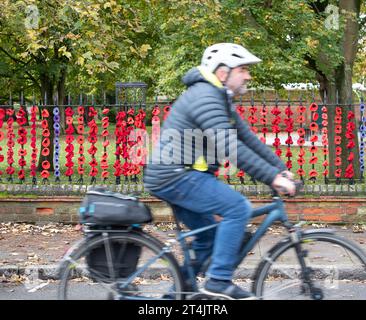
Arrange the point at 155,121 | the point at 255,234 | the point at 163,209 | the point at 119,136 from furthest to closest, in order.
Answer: the point at 155,121 → the point at 119,136 → the point at 163,209 → the point at 255,234

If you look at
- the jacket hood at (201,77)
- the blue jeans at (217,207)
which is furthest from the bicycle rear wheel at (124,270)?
the jacket hood at (201,77)

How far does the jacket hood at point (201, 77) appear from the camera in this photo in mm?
4398

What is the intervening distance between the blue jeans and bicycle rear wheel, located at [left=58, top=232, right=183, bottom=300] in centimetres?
29

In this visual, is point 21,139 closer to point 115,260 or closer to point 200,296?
point 115,260

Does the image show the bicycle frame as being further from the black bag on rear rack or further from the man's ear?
the man's ear

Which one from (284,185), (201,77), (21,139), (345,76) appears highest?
(345,76)

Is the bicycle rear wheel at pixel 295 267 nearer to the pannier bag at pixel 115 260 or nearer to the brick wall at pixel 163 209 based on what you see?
the pannier bag at pixel 115 260

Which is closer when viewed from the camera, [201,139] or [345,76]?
[201,139]

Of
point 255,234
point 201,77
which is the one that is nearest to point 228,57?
point 201,77

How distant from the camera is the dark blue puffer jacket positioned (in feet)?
14.1

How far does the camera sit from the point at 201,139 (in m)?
4.41

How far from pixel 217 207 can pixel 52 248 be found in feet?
15.0

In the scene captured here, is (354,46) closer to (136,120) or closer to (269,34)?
(269,34)

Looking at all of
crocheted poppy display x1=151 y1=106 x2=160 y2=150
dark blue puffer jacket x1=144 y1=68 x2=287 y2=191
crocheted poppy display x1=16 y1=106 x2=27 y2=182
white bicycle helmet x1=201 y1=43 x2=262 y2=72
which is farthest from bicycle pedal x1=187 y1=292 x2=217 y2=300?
crocheted poppy display x1=16 y1=106 x2=27 y2=182
